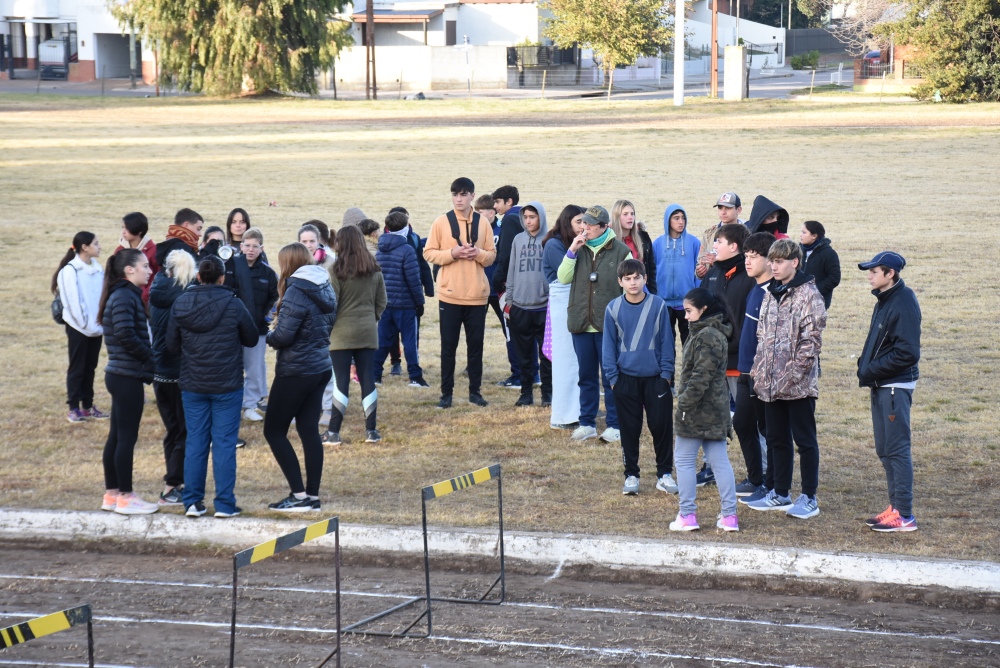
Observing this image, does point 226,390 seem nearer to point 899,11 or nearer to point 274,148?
point 274,148

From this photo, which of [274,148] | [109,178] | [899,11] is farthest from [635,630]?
[899,11]

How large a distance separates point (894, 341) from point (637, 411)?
191 cm

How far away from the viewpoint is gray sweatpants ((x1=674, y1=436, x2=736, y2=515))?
25.2 feet

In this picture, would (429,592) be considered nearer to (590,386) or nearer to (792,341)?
(792,341)

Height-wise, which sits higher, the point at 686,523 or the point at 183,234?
the point at 183,234

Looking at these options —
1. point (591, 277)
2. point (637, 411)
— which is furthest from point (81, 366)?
point (637, 411)

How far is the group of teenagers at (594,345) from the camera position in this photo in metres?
7.61

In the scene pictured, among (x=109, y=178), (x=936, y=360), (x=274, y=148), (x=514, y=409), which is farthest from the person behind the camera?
(x=274, y=148)

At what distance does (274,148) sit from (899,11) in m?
38.7

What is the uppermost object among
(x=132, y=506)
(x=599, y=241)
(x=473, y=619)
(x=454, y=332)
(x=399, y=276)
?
(x=599, y=241)

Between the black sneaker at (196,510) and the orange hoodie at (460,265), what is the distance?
3.62 metres

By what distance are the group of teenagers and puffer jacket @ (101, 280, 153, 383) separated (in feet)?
0.04

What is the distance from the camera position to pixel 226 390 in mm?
7773

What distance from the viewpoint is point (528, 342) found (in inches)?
433
